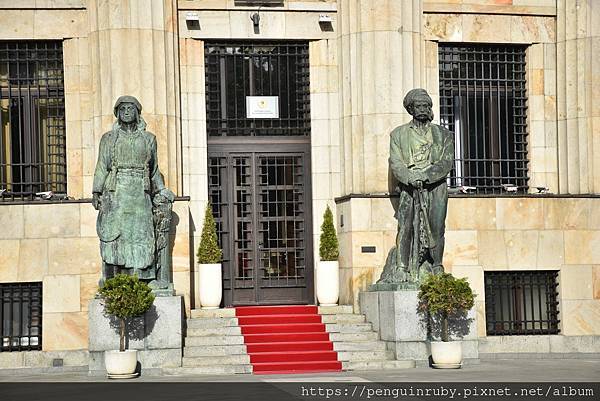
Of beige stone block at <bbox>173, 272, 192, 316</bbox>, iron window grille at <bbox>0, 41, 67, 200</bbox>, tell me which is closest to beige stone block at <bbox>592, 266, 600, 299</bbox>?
beige stone block at <bbox>173, 272, 192, 316</bbox>

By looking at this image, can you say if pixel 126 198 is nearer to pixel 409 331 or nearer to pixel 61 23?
pixel 61 23

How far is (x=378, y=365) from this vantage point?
778 inches

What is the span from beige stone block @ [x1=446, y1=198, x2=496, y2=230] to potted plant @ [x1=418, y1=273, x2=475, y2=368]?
10.4 ft

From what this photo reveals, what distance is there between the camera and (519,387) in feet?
53.3

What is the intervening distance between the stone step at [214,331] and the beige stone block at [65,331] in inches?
78.5

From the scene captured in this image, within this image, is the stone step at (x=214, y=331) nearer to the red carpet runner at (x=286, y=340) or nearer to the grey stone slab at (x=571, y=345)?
the red carpet runner at (x=286, y=340)

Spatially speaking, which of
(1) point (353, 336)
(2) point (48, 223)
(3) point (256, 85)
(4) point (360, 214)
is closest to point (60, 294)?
(2) point (48, 223)

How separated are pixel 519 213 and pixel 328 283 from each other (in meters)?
3.58

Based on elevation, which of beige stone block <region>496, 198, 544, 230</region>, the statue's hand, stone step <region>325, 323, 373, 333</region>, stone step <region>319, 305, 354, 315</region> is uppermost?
the statue's hand

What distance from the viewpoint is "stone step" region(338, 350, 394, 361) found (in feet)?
65.9

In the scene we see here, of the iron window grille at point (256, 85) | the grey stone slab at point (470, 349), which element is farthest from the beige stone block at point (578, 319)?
the iron window grille at point (256, 85)

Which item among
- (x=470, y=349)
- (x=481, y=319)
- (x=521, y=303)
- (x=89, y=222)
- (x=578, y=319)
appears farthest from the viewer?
(x=521, y=303)

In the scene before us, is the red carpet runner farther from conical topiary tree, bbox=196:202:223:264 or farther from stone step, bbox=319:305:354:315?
conical topiary tree, bbox=196:202:223:264

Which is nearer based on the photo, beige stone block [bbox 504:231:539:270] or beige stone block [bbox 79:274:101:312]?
beige stone block [bbox 79:274:101:312]
